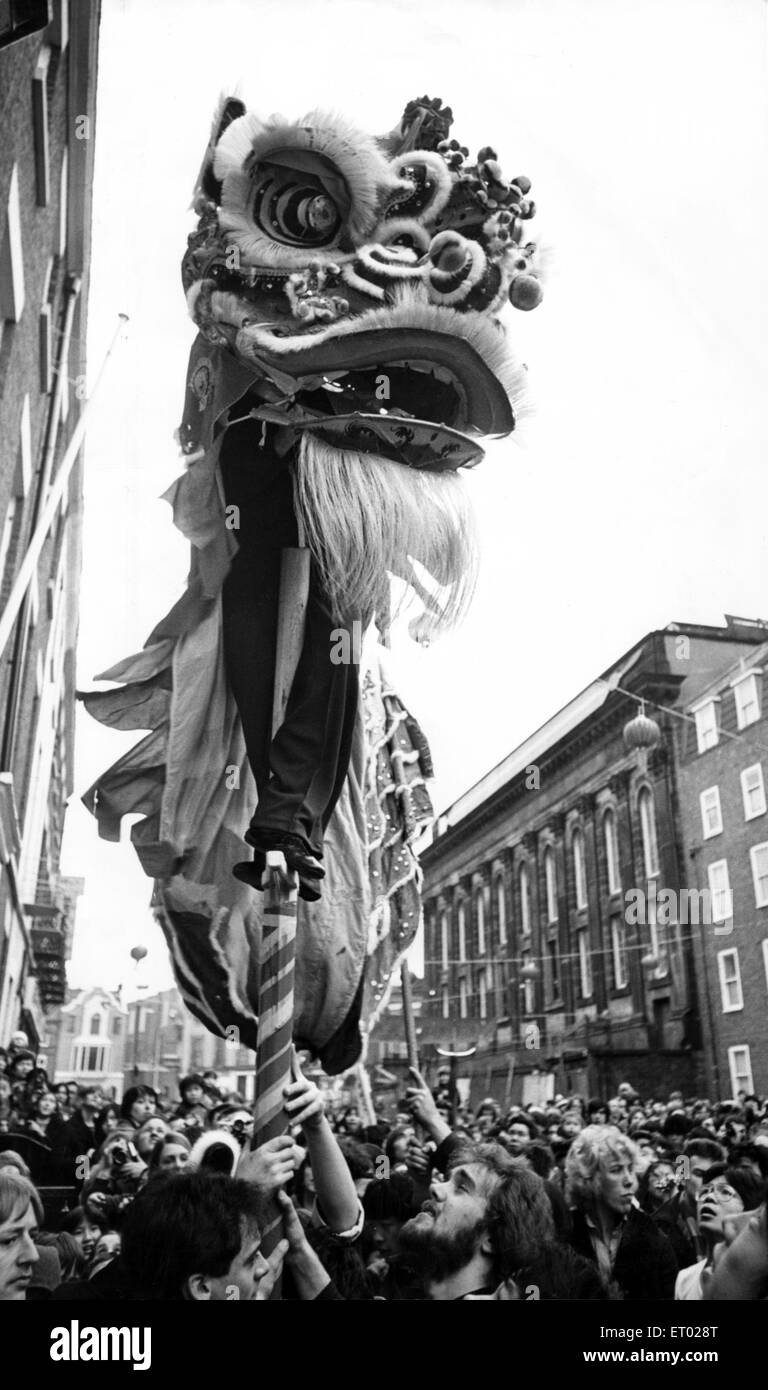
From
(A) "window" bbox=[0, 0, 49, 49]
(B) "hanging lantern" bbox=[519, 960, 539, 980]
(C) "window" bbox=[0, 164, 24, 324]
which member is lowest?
(B) "hanging lantern" bbox=[519, 960, 539, 980]

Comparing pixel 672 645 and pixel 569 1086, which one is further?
pixel 672 645

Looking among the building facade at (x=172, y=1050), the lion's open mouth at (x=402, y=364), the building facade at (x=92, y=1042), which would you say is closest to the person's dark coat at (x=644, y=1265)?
the building facade at (x=172, y=1050)

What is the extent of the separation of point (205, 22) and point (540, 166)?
92 cm

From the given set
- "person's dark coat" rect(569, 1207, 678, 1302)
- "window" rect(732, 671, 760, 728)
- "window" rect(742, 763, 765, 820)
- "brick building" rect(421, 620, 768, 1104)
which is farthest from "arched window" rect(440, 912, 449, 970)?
"window" rect(732, 671, 760, 728)

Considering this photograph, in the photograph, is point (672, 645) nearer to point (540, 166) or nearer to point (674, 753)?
point (674, 753)

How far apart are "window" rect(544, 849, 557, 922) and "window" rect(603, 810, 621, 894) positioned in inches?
5.4

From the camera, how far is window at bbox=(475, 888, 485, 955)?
2803 millimetres

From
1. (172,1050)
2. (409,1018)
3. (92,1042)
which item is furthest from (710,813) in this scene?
(92,1042)

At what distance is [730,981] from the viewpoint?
288 cm

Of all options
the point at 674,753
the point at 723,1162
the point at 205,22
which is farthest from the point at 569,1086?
the point at 205,22

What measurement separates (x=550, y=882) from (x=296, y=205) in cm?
168

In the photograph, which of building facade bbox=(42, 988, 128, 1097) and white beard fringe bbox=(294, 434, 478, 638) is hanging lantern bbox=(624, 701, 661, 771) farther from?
building facade bbox=(42, 988, 128, 1097)

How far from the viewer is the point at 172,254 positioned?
8.56 ft

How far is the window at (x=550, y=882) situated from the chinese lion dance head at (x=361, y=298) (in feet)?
2.66
